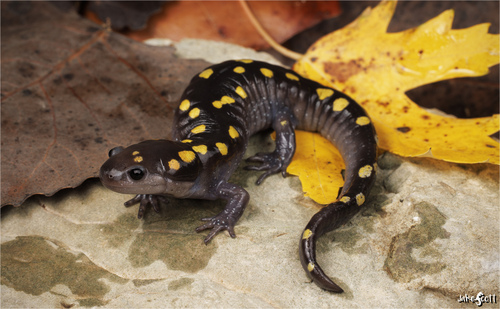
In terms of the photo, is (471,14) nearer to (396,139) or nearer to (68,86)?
(396,139)

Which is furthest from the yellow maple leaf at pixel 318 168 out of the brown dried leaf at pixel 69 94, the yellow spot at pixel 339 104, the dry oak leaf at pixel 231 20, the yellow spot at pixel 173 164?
the dry oak leaf at pixel 231 20

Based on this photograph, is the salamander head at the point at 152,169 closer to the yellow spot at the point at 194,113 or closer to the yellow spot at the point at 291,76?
the yellow spot at the point at 194,113

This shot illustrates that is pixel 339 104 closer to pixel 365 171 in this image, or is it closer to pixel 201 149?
pixel 365 171

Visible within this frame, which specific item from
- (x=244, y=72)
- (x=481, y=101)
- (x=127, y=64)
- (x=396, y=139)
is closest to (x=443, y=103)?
(x=481, y=101)

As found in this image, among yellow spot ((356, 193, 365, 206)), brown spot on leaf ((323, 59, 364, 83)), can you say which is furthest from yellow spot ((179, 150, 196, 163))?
brown spot on leaf ((323, 59, 364, 83))

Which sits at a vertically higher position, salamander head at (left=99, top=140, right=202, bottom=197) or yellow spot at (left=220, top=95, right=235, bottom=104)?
salamander head at (left=99, top=140, right=202, bottom=197)

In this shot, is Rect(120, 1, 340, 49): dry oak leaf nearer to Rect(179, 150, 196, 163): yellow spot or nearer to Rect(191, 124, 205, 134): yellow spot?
Rect(191, 124, 205, 134): yellow spot
